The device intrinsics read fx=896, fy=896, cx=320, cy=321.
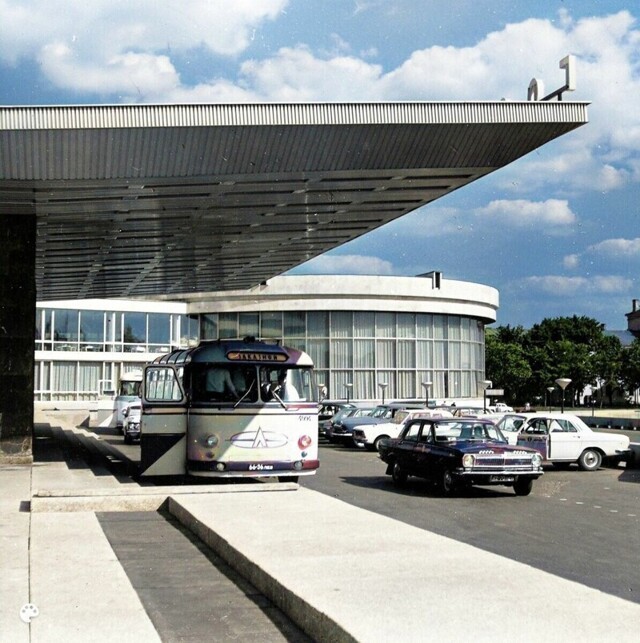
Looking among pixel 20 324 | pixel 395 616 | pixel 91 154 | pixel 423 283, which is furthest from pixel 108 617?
pixel 423 283

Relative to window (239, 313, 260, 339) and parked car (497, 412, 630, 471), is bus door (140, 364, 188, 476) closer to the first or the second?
parked car (497, 412, 630, 471)

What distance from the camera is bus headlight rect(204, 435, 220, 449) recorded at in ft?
56.4

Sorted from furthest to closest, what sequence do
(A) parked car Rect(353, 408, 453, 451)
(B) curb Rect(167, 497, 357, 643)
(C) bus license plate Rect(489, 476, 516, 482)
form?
1. (A) parked car Rect(353, 408, 453, 451)
2. (C) bus license plate Rect(489, 476, 516, 482)
3. (B) curb Rect(167, 497, 357, 643)

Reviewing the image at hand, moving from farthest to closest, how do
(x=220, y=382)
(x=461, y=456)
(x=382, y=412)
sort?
1. (x=382, y=412)
2. (x=220, y=382)
3. (x=461, y=456)

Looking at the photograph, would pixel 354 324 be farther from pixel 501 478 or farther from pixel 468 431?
pixel 501 478

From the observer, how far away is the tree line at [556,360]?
10131cm

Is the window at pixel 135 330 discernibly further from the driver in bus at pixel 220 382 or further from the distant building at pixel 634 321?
the distant building at pixel 634 321

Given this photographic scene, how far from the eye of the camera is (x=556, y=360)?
10562cm

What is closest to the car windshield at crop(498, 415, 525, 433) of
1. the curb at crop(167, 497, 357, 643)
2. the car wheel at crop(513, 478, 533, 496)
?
the car wheel at crop(513, 478, 533, 496)

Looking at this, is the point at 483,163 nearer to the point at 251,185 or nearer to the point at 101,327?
the point at 251,185

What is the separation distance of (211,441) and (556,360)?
306 ft

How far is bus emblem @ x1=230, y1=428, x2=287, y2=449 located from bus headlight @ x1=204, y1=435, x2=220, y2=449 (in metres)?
0.29

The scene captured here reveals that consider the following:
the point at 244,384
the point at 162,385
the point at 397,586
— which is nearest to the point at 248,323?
the point at 162,385

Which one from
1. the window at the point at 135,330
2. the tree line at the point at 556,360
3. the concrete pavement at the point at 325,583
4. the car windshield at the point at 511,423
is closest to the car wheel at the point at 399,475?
the car windshield at the point at 511,423
